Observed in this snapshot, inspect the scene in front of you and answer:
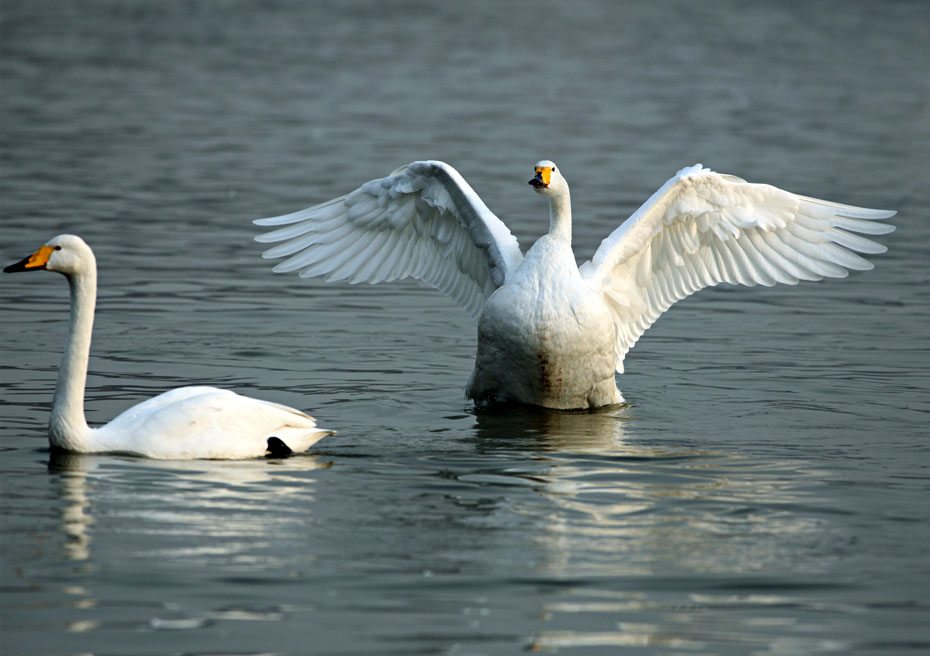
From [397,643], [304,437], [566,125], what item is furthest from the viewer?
[566,125]

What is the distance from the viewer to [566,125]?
2983 cm

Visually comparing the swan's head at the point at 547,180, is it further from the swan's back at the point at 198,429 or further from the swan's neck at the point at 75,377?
the swan's neck at the point at 75,377

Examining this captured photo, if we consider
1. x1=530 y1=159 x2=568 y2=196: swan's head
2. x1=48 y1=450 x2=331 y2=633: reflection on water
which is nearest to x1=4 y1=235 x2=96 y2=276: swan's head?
x1=48 y1=450 x2=331 y2=633: reflection on water

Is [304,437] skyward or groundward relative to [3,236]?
groundward

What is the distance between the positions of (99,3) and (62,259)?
54696mm

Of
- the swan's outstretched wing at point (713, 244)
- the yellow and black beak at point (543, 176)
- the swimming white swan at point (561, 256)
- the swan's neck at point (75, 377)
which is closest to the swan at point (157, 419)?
the swan's neck at point (75, 377)

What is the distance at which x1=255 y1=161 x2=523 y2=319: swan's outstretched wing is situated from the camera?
12469mm

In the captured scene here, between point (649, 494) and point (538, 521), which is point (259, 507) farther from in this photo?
point (649, 494)

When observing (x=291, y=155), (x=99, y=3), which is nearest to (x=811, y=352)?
(x=291, y=155)

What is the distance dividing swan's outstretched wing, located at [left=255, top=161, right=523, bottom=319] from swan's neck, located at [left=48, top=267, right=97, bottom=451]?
9.49 feet

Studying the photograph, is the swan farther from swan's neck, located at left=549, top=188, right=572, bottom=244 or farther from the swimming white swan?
swan's neck, located at left=549, top=188, right=572, bottom=244

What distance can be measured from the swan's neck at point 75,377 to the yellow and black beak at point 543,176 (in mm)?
3469

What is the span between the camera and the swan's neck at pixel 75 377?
9.32m

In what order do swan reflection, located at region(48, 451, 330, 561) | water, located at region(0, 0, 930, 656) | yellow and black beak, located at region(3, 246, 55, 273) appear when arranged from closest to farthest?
water, located at region(0, 0, 930, 656) < swan reflection, located at region(48, 451, 330, 561) < yellow and black beak, located at region(3, 246, 55, 273)
